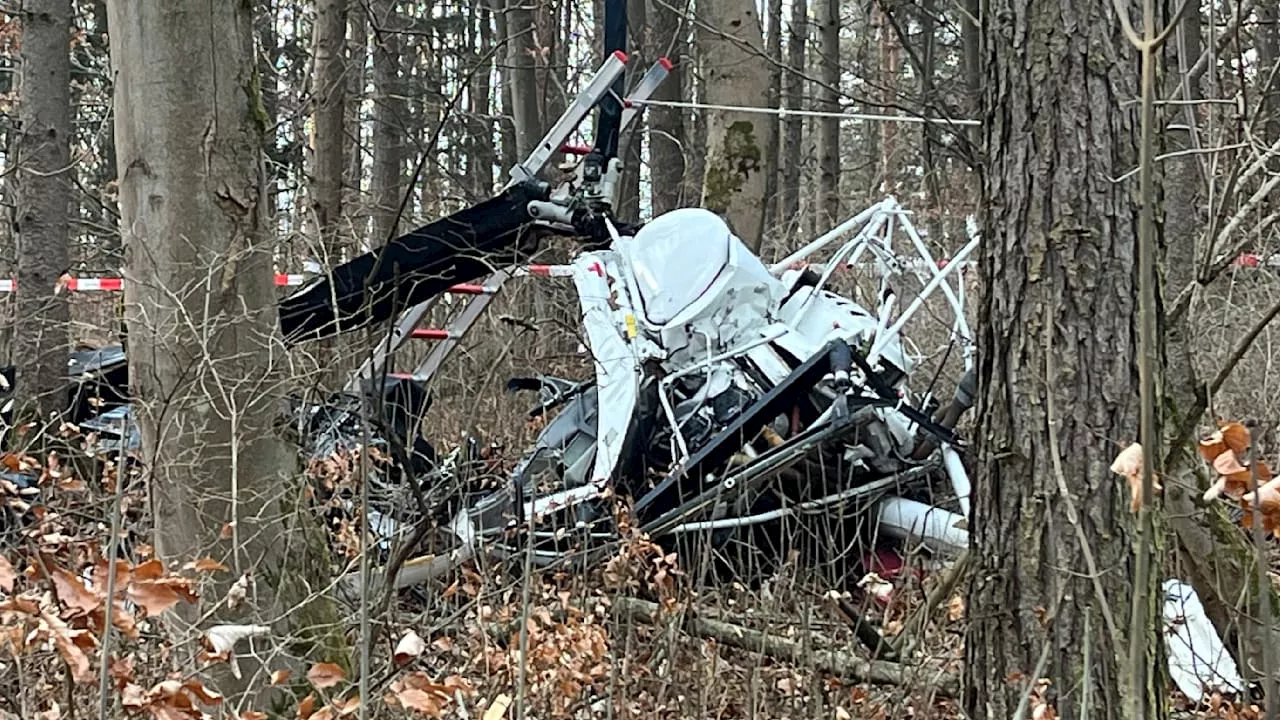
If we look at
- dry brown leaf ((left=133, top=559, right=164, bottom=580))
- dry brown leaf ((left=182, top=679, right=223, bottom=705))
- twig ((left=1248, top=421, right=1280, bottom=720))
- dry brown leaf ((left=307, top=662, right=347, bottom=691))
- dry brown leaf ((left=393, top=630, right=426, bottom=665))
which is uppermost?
twig ((left=1248, top=421, right=1280, bottom=720))

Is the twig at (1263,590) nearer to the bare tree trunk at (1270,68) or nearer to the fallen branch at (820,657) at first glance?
the fallen branch at (820,657)

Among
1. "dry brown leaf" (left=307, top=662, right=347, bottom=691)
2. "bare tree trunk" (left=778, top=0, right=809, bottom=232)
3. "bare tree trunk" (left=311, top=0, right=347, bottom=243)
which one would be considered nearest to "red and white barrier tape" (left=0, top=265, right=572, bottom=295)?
"bare tree trunk" (left=311, top=0, right=347, bottom=243)

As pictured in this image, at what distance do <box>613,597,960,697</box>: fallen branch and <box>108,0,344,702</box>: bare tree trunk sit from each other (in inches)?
44.2

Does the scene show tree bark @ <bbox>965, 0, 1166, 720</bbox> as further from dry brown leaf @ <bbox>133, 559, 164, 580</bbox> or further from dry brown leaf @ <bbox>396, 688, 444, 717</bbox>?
dry brown leaf @ <bbox>133, 559, 164, 580</bbox>

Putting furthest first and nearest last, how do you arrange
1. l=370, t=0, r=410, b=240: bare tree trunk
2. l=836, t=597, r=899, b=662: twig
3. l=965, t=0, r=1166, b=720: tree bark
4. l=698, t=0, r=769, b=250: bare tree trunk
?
1. l=370, t=0, r=410, b=240: bare tree trunk
2. l=698, t=0, r=769, b=250: bare tree trunk
3. l=836, t=597, r=899, b=662: twig
4. l=965, t=0, r=1166, b=720: tree bark

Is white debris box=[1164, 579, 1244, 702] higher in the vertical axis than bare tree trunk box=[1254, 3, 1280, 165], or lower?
lower

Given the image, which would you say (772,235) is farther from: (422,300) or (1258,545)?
(1258,545)

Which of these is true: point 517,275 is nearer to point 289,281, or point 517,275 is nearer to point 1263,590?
point 289,281

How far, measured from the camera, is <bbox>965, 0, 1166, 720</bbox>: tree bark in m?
2.98

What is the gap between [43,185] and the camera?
24.5 ft

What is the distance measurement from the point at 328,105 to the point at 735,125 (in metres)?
2.78

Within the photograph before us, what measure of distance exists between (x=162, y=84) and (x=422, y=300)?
10.5ft

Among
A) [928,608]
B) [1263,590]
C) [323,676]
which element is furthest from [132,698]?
[928,608]

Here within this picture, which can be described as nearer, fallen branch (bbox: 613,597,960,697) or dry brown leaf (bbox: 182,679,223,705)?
dry brown leaf (bbox: 182,679,223,705)
